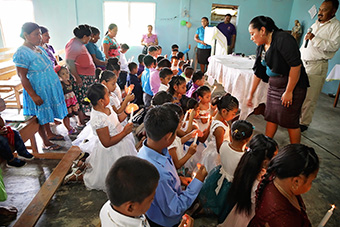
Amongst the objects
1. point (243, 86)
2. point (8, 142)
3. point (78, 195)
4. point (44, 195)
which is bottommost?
point (78, 195)

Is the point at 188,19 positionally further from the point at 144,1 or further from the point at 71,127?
the point at 71,127

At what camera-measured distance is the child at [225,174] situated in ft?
5.19

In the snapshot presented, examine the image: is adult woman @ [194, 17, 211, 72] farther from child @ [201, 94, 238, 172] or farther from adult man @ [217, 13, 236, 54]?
child @ [201, 94, 238, 172]

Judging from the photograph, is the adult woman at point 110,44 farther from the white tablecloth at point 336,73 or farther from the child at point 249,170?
the white tablecloth at point 336,73

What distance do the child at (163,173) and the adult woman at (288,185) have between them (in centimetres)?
37

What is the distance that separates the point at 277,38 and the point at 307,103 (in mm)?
1881

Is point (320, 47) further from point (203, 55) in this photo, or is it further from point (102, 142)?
point (203, 55)

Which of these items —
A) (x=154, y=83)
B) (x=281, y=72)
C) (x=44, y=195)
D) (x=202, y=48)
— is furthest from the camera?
(x=202, y=48)

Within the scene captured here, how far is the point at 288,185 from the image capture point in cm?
107

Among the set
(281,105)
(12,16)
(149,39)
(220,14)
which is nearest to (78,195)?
(281,105)

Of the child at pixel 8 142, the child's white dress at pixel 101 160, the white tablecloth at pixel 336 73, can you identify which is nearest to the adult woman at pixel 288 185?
the child's white dress at pixel 101 160

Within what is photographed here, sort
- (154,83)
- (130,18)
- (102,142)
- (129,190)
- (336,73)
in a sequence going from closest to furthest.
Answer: (129,190) < (102,142) < (154,83) < (336,73) < (130,18)

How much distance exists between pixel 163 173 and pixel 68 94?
2.56 meters

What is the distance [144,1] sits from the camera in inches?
313
